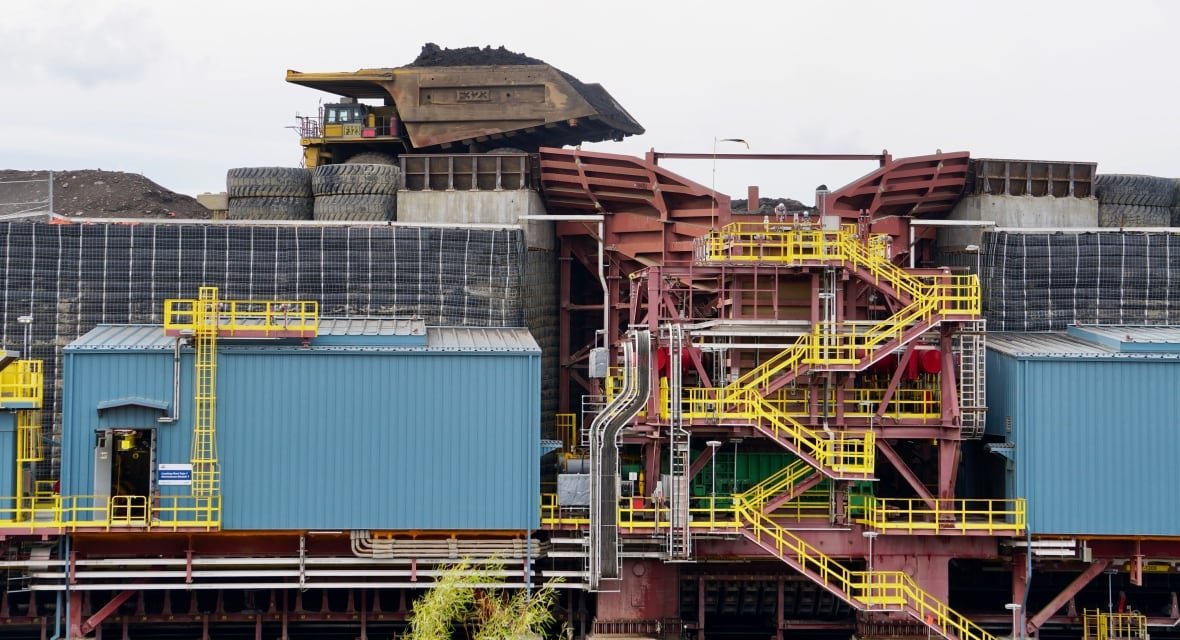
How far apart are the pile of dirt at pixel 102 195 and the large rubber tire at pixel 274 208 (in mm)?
8824

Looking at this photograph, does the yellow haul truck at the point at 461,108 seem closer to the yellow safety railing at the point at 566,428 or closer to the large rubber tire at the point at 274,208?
the large rubber tire at the point at 274,208

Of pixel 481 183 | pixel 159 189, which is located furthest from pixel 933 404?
pixel 159 189

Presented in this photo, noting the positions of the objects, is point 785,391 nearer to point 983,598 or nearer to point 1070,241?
point 983,598

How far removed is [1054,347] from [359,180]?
79.2 feet

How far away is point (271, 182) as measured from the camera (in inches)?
2099

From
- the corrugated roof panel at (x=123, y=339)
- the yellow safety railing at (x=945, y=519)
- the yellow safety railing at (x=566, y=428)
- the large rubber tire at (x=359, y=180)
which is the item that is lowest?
the yellow safety railing at (x=945, y=519)

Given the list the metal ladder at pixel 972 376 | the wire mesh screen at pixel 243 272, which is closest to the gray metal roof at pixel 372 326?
the wire mesh screen at pixel 243 272

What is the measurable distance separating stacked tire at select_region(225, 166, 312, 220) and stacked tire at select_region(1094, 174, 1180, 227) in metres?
28.1

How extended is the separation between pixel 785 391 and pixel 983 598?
10.0 meters

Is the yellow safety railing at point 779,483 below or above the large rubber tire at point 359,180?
below

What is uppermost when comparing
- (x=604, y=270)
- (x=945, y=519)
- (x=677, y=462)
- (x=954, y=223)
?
(x=954, y=223)

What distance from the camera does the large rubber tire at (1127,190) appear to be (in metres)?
54.0

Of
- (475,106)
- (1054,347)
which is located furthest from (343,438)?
(475,106)

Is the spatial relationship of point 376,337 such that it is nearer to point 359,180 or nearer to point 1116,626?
point 359,180
